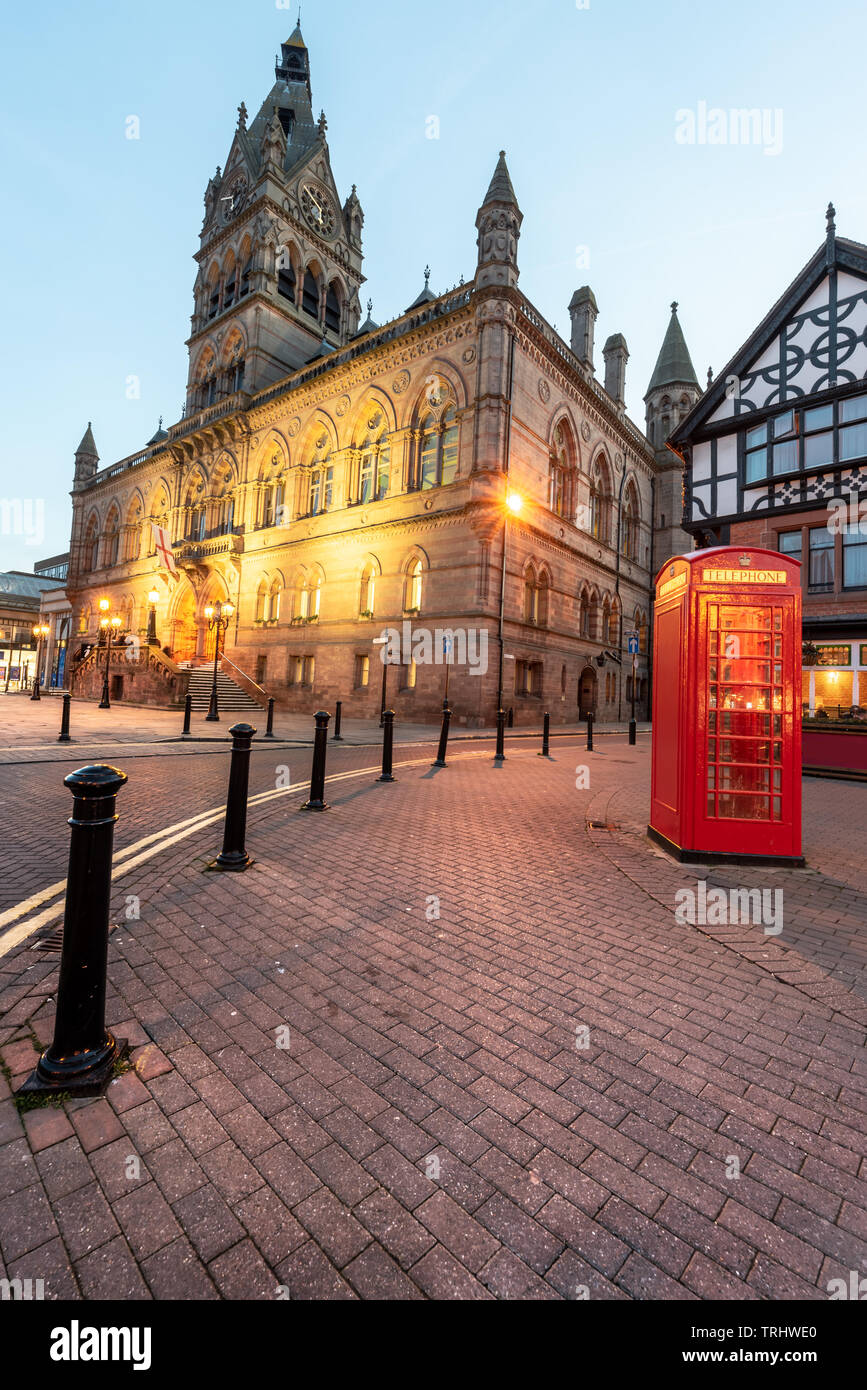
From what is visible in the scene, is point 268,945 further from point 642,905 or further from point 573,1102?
point 642,905

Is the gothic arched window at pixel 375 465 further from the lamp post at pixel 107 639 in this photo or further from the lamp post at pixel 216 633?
the lamp post at pixel 107 639

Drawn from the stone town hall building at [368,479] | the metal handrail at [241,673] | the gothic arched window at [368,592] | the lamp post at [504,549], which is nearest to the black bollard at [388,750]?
the stone town hall building at [368,479]

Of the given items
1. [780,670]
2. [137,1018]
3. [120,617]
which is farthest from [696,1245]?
[120,617]

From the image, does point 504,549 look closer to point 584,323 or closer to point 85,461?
point 584,323

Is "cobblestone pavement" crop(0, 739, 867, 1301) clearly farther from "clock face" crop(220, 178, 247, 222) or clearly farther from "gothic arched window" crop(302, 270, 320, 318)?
"clock face" crop(220, 178, 247, 222)

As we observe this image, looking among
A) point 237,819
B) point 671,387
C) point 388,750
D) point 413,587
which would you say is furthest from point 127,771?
point 671,387

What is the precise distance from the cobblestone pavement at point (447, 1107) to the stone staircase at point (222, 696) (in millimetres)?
20219

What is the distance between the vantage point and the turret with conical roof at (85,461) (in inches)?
1778

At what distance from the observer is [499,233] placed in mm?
19078

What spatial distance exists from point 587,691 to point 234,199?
124 feet

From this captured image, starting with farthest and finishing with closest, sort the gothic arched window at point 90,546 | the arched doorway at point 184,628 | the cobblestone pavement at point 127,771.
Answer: the gothic arched window at point 90,546
the arched doorway at point 184,628
the cobblestone pavement at point 127,771

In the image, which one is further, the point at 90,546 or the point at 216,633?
the point at 90,546
